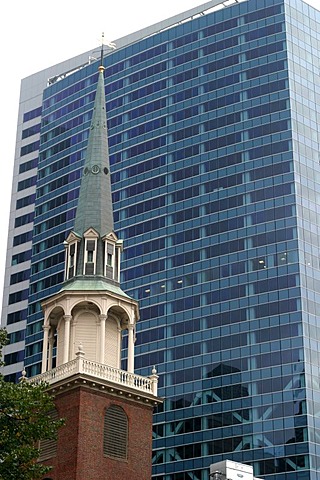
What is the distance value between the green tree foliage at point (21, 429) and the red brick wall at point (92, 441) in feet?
26.1

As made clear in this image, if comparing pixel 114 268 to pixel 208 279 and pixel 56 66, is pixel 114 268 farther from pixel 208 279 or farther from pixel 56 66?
pixel 56 66

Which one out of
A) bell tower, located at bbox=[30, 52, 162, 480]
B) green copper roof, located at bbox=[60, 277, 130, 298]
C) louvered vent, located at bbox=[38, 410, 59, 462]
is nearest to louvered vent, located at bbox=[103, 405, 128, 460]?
bell tower, located at bbox=[30, 52, 162, 480]

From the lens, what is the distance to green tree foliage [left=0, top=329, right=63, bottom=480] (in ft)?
138

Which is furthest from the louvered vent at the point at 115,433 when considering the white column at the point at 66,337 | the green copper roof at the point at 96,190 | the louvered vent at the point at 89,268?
the green copper roof at the point at 96,190

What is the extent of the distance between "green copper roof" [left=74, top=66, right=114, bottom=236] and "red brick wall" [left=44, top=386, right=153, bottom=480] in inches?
412

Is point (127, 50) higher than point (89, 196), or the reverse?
point (127, 50)

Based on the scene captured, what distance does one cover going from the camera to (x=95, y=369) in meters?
53.8

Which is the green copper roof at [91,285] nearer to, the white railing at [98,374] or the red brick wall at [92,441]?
the white railing at [98,374]

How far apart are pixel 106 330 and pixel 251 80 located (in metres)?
64.1

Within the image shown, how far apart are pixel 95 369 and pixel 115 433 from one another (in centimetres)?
345

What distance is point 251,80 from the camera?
116 metres

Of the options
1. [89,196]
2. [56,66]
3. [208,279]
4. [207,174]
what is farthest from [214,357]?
[56,66]

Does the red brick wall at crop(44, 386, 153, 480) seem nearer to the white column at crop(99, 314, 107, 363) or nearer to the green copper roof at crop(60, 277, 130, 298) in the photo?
the white column at crop(99, 314, 107, 363)

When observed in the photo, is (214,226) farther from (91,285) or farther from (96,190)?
(91,285)
